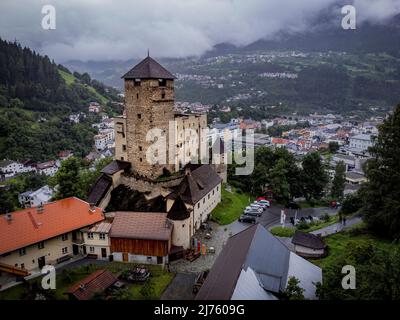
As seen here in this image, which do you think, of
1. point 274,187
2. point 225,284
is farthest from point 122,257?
point 274,187

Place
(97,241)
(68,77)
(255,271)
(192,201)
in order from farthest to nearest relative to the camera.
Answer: (68,77) → (192,201) → (97,241) → (255,271)

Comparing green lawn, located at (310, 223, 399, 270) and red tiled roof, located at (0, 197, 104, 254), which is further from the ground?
red tiled roof, located at (0, 197, 104, 254)

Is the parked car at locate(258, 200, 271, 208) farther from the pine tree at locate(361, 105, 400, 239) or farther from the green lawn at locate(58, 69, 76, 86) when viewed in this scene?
the green lawn at locate(58, 69, 76, 86)

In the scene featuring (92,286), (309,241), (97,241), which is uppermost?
(309,241)

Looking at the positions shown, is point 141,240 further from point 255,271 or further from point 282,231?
point 282,231

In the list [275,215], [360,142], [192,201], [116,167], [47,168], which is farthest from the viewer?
[360,142]

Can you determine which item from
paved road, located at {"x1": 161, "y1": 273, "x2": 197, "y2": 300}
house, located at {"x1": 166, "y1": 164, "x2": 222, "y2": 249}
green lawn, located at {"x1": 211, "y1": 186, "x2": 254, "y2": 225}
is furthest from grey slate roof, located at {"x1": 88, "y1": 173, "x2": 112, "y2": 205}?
paved road, located at {"x1": 161, "y1": 273, "x2": 197, "y2": 300}

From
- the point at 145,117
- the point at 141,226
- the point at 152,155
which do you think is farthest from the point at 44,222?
the point at 145,117
